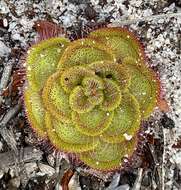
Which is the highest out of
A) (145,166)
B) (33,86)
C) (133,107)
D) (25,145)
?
(33,86)

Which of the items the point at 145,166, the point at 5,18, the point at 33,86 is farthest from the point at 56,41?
the point at 145,166

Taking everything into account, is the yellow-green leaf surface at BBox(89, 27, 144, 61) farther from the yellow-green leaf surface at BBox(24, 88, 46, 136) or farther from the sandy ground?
the yellow-green leaf surface at BBox(24, 88, 46, 136)

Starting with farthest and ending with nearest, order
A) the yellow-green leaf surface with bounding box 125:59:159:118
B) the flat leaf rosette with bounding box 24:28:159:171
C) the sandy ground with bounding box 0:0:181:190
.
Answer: the sandy ground with bounding box 0:0:181:190, the yellow-green leaf surface with bounding box 125:59:159:118, the flat leaf rosette with bounding box 24:28:159:171

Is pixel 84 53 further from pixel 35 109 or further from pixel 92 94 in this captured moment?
pixel 35 109

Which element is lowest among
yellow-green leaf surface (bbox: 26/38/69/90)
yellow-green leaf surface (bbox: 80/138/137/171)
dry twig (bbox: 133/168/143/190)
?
dry twig (bbox: 133/168/143/190)

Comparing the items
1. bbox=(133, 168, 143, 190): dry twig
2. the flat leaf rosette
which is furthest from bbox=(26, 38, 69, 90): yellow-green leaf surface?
bbox=(133, 168, 143, 190): dry twig

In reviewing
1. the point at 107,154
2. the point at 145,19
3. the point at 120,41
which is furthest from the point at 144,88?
the point at 145,19

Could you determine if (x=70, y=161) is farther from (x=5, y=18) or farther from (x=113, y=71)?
(x=5, y=18)
